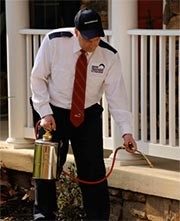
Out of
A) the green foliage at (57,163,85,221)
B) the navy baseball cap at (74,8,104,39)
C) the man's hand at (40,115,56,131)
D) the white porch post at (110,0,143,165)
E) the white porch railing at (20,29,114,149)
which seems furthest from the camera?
the white porch railing at (20,29,114,149)

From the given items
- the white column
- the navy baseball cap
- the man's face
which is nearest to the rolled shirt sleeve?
the man's face

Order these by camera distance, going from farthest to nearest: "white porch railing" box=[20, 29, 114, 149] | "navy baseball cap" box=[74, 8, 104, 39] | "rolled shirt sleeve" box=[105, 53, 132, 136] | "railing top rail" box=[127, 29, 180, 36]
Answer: "white porch railing" box=[20, 29, 114, 149], "railing top rail" box=[127, 29, 180, 36], "rolled shirt sleeve" box=[105, 53, 132, 136], "navy baseball cap" box=[74, 8, 104, 39]

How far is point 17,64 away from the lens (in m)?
7.60

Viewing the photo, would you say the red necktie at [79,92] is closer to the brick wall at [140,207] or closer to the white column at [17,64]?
the brick wall at [140,207]

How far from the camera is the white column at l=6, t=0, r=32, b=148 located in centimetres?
758

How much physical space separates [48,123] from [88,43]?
62cm

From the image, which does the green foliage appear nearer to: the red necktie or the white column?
the white column

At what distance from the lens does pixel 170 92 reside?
649cm

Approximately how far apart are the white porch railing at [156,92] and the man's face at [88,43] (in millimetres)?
1225

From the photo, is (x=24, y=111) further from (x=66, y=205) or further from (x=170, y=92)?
(x=170, y=92)

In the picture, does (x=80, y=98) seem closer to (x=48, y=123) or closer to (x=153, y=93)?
(x=48, y=123)

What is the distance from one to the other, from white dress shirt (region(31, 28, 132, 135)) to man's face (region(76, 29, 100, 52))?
10 centimetres

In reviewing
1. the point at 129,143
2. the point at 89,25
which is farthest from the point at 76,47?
the point at 129,143

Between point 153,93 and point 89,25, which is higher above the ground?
point 89,25
